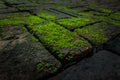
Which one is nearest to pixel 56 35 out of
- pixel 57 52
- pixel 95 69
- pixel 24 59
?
pixel 57 52

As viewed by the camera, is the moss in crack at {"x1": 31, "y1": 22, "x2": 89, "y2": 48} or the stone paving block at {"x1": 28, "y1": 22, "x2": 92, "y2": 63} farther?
the moss in crack at {"x1": 31, "y1": 22, "x2": 89, "y2": 48}

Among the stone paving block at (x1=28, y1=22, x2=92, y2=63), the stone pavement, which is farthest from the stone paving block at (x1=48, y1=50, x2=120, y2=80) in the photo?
the stone paving block at (x1=28, y1=22, x2=92, y2=63)

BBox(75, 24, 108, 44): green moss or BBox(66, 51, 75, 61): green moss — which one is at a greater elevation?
BBox(75, 24, 108, 44): green moss

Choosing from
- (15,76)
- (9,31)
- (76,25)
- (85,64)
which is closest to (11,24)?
(9,31)

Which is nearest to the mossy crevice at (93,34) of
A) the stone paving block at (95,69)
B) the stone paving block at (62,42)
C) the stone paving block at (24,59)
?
the stone paving block at (62,42)

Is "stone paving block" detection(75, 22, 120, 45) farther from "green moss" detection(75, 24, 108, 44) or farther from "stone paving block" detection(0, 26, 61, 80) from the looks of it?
"stone paving block" detection(0, 26, 61, 80)

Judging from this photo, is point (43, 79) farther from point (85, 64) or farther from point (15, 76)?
point (85, 64)

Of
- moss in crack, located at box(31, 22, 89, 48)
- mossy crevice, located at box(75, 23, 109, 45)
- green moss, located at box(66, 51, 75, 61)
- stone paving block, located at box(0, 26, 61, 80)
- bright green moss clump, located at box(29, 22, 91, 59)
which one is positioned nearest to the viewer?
stone paving block, located at box(0, 26, 61, 80)
